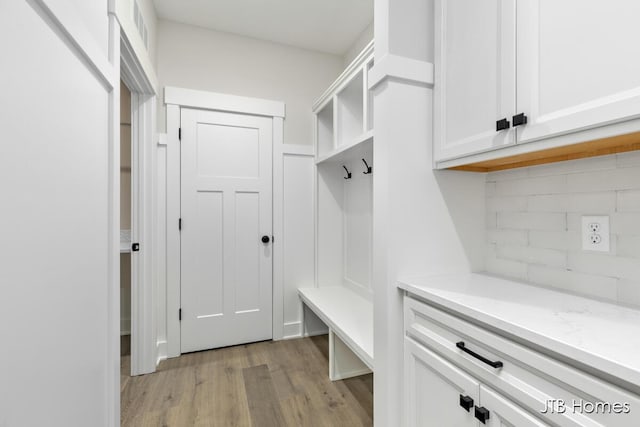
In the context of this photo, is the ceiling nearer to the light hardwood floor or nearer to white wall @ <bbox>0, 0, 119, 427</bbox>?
white wall @ <bbox>0, 0, 119, 427</bbox>

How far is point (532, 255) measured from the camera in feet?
3.82

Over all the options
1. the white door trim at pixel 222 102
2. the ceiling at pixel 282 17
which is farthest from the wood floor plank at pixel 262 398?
the ceiling at pixel 282 17

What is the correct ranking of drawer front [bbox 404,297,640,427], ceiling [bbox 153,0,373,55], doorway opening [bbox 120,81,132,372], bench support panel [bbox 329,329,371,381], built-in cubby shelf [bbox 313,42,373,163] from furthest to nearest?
doorway opening [bbox 120,81,132,372] → ceiling [bbox 153,0,373,55] → bench support panel [bbox 329,329,371,381] → built-in cubby shelf [bbox 313,42,373,163] → drawer front [bbox 404,297,640,427]

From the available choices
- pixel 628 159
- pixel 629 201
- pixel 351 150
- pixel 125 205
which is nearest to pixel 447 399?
pixel 629 201

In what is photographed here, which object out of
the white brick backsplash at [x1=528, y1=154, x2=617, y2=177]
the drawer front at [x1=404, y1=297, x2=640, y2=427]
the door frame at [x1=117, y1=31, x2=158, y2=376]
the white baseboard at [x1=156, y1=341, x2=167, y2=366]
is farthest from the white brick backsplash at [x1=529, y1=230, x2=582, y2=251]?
the white baseboard at [x1=156, y1=341, x2=167, y2=366]

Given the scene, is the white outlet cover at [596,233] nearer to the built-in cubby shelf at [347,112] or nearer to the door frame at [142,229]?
the built-in cubby shelf at [347,112]

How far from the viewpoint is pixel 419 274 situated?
1.22 metres

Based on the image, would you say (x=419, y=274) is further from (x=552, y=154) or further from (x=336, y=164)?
(x=336, y=164)

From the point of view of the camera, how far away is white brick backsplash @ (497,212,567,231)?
1.07m

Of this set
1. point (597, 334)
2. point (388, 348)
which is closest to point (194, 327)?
point (388, 348)

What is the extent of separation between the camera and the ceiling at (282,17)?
222 cm

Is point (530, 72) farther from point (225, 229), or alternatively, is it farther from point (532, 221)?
point (225, 229)

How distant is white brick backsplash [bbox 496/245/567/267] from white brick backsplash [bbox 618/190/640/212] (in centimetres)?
23

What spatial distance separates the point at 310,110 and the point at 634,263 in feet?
8.11
